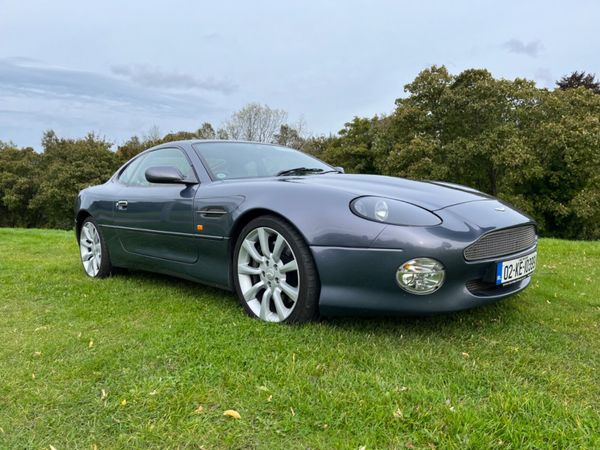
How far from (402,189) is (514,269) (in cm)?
79

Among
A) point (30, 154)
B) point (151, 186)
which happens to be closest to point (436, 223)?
point (151, 186)

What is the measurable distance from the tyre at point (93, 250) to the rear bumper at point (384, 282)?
103 inches

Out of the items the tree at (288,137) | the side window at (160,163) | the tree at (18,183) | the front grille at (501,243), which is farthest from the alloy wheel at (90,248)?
the tree at (18,183)

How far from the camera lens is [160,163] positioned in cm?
415

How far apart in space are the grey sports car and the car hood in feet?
0.04

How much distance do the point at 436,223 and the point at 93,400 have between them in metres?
1.85

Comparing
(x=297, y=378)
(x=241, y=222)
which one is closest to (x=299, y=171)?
(x=241, y=222)

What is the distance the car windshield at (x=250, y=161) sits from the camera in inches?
143

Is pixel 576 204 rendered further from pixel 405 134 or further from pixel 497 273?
pixel 497 273

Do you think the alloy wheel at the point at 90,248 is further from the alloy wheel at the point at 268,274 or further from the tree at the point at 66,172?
the tree at the point at 66,172

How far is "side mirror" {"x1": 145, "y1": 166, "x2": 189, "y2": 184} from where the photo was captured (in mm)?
3453

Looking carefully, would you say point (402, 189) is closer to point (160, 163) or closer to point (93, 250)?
point (160, 163)

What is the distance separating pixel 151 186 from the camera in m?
3.92

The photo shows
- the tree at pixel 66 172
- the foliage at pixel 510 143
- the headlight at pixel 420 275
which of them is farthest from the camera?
the tree at pixel 66 172
